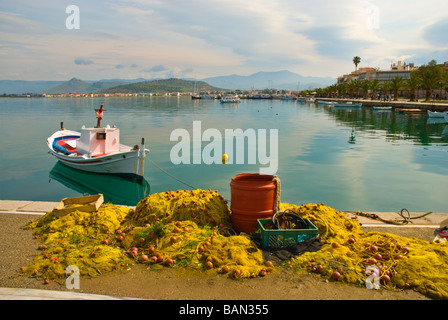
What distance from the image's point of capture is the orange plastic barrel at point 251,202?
654 centimetres

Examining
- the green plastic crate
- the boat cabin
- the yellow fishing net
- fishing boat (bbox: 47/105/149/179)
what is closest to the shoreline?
the yellow fishing net

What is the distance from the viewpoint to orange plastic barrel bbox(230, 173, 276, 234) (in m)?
6.54

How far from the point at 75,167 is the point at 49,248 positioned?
1426 centimetres

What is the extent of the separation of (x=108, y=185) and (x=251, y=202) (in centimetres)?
1259

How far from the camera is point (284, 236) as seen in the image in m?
5.83

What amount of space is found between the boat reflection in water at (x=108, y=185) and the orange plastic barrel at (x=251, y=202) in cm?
954

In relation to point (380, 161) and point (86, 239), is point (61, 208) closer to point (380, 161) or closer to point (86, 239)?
point (86, 239)

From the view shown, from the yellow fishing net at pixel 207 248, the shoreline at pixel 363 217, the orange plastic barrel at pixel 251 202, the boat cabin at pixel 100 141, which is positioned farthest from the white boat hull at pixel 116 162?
the orange plastic barrel at pixel 251 202

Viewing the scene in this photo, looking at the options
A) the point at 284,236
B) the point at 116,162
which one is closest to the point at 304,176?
the point at 116,162

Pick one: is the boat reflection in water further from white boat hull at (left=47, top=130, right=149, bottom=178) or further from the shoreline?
the shoreline

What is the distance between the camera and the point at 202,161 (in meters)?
22.4

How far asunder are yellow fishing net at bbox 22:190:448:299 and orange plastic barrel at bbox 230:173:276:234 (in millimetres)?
399

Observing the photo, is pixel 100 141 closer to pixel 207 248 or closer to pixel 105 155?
pixel 105 155

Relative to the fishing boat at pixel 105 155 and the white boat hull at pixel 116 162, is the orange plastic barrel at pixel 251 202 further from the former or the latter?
the white boat hull at pixel 116 162
